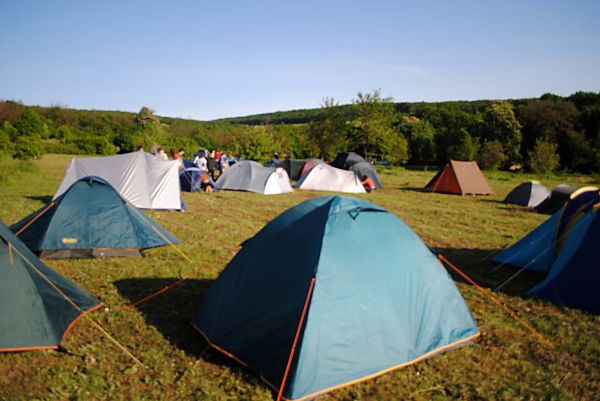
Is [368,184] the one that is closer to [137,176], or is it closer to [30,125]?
[137,176]

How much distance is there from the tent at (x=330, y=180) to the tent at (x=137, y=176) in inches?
366

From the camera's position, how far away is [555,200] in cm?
1524

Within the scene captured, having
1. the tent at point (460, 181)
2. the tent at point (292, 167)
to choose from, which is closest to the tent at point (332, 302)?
the tent at point (460, 181)

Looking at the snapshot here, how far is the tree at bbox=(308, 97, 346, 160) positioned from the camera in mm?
41906

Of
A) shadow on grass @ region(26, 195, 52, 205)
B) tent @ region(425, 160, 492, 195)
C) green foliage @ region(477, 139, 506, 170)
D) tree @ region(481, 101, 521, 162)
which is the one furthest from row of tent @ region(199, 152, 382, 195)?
tree @ region(481, 101, 521, 162)

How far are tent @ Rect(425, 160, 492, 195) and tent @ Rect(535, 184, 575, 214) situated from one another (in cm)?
478

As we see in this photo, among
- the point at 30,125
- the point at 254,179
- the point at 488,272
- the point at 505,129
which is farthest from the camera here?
the point at 30,125

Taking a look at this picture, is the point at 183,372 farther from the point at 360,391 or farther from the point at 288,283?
the point at 360,391

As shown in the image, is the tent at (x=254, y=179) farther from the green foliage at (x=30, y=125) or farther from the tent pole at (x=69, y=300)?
the green foliage at (x=30, y=125)

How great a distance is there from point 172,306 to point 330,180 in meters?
15.9

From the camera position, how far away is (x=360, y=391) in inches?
157

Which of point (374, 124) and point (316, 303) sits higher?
point (374, 124)

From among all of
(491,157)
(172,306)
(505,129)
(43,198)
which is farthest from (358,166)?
(505,129)

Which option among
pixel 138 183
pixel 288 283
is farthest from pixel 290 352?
pixel 138 183
